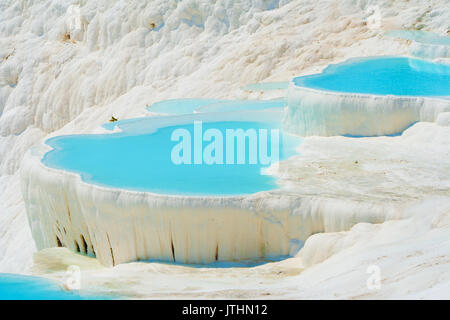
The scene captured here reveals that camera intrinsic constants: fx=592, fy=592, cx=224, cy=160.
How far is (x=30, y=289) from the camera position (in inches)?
168

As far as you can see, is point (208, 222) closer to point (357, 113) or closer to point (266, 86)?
point (357, 113)

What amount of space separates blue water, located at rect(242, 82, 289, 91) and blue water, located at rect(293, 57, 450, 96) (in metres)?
1.41

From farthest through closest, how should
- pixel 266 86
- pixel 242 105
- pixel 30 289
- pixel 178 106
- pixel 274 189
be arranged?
pixel 266 86, pixel 178 106, pixel 242 105, pixel 274 189, pixel 30 289

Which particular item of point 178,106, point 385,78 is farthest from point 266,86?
point 385,78

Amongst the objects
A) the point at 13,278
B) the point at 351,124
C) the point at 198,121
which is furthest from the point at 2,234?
the point at 13,278

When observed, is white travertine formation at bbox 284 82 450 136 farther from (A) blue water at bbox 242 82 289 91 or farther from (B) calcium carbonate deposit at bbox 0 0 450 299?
(A) blue water at bbox 242 82 289 91

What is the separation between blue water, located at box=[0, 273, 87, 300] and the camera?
13.4 ft

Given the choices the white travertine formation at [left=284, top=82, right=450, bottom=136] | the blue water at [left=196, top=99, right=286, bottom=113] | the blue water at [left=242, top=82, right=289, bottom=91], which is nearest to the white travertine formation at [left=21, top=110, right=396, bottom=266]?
the white travertine formation at [left=284, top=82, right=450, bottom=136]

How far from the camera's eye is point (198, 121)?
1046 centimetres

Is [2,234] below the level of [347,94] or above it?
below

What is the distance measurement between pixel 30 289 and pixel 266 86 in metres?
11.1

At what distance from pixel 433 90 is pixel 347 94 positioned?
5.94ft
